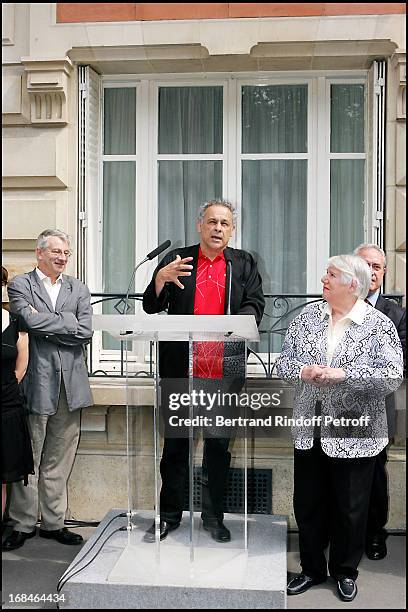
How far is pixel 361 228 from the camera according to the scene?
4586mm

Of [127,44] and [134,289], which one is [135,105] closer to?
[127,44]

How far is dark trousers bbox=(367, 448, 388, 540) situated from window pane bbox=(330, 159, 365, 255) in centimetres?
124

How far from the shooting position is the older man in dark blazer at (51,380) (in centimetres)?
397

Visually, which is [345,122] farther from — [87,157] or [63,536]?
[63,536]

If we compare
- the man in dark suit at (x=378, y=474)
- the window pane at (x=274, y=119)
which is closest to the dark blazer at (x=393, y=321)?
the man in dark suit at (x=378, y=474)

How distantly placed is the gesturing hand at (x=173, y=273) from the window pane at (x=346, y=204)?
123 cm

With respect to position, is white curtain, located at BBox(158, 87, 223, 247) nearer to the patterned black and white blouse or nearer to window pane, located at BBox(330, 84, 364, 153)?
window pane, located at BBox(330, 84, 364, 153)

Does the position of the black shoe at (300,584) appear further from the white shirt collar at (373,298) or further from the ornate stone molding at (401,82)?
the ornate stone molding at (401,82)

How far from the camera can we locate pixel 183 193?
4.66 metres

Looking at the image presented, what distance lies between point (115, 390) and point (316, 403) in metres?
1.32

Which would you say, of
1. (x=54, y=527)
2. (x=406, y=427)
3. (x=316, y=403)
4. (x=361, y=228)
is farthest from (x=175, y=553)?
(x=361, y=228)

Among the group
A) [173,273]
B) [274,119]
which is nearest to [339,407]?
[173,273]

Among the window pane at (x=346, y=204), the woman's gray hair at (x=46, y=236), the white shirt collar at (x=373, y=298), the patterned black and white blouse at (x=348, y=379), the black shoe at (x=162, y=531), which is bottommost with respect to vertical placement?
the black shoe at (x=162, y=531)

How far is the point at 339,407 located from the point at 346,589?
75 centimetres
